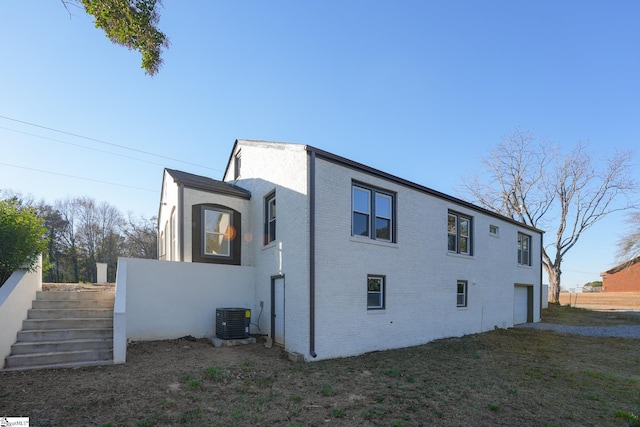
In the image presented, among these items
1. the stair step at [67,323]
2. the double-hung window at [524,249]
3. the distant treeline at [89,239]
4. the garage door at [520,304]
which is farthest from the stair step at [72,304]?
the distant treeline at [89,239]

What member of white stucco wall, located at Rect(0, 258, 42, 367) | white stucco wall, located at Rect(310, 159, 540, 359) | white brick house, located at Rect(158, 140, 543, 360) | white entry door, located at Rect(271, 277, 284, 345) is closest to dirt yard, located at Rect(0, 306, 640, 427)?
white entry door, located at Rect(271, 277, 284, 345)

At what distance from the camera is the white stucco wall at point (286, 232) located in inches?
363

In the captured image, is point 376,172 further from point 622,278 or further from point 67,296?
point 622,278

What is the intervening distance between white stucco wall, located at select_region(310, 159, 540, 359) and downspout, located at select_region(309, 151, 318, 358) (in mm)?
153

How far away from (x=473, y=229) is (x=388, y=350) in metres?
7.17

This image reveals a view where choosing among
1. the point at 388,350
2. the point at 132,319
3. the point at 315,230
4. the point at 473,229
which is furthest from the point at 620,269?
the point at 132,319

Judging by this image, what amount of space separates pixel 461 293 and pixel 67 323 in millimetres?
12721

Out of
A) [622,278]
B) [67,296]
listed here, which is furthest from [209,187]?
[622,278]

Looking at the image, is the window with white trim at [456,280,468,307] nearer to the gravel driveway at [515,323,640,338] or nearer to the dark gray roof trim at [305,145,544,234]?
the dark gray roof trim at [305,145,544,234]

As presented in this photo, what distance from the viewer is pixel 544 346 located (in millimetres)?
11922

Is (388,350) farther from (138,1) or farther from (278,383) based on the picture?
(138,1)

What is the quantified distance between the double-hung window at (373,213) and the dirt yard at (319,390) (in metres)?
3.39

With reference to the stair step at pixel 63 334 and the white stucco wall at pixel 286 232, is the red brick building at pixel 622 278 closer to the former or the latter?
the white stucco wall at pixel 286 232

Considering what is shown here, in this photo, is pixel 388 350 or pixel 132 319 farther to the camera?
pixel 388 350
